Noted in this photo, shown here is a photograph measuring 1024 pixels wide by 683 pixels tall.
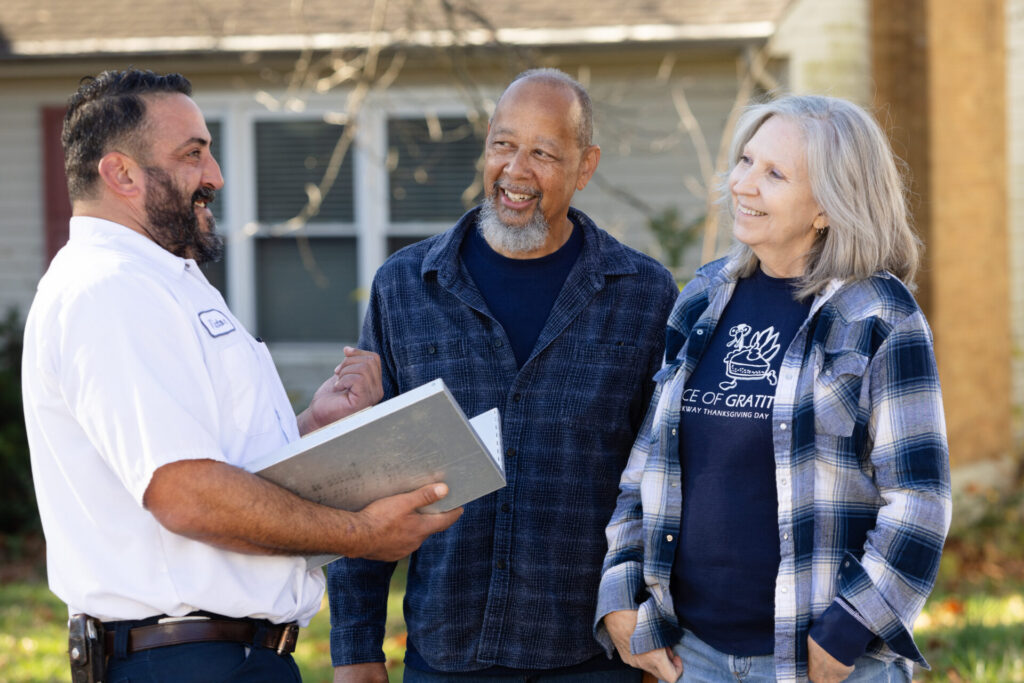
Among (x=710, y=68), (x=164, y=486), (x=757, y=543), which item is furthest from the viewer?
(x=710, y=68)

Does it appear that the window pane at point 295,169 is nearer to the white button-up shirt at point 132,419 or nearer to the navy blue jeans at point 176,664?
the white button-up shirt at point 132,419

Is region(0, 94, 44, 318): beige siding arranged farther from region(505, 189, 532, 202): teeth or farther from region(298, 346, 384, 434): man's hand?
region(505, 189, 532, 202): teeth

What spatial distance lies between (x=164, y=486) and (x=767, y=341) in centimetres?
147

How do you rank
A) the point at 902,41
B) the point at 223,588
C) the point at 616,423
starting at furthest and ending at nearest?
the point at 902,41 < the point at 616,423 < the point at 223,588

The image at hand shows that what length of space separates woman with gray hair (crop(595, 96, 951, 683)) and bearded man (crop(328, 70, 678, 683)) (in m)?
0.20

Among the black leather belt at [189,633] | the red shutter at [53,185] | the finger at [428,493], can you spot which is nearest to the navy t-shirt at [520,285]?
the finger at [428,493]

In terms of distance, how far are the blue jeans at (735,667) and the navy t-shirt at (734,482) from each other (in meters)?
0.02

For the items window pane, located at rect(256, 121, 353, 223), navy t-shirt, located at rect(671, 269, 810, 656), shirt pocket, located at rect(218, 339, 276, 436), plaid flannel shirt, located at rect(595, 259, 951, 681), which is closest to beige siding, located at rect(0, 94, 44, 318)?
window pane, located at rect(256, 121, 353, 223)

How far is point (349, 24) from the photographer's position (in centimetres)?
894

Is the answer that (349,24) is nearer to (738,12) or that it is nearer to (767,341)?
(738,12)

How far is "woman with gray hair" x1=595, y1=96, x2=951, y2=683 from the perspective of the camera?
2506mm

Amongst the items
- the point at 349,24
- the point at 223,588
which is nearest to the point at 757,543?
the point at 223,588

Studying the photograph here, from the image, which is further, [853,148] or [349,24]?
[349,24]

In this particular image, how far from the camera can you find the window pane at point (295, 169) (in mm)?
9508
